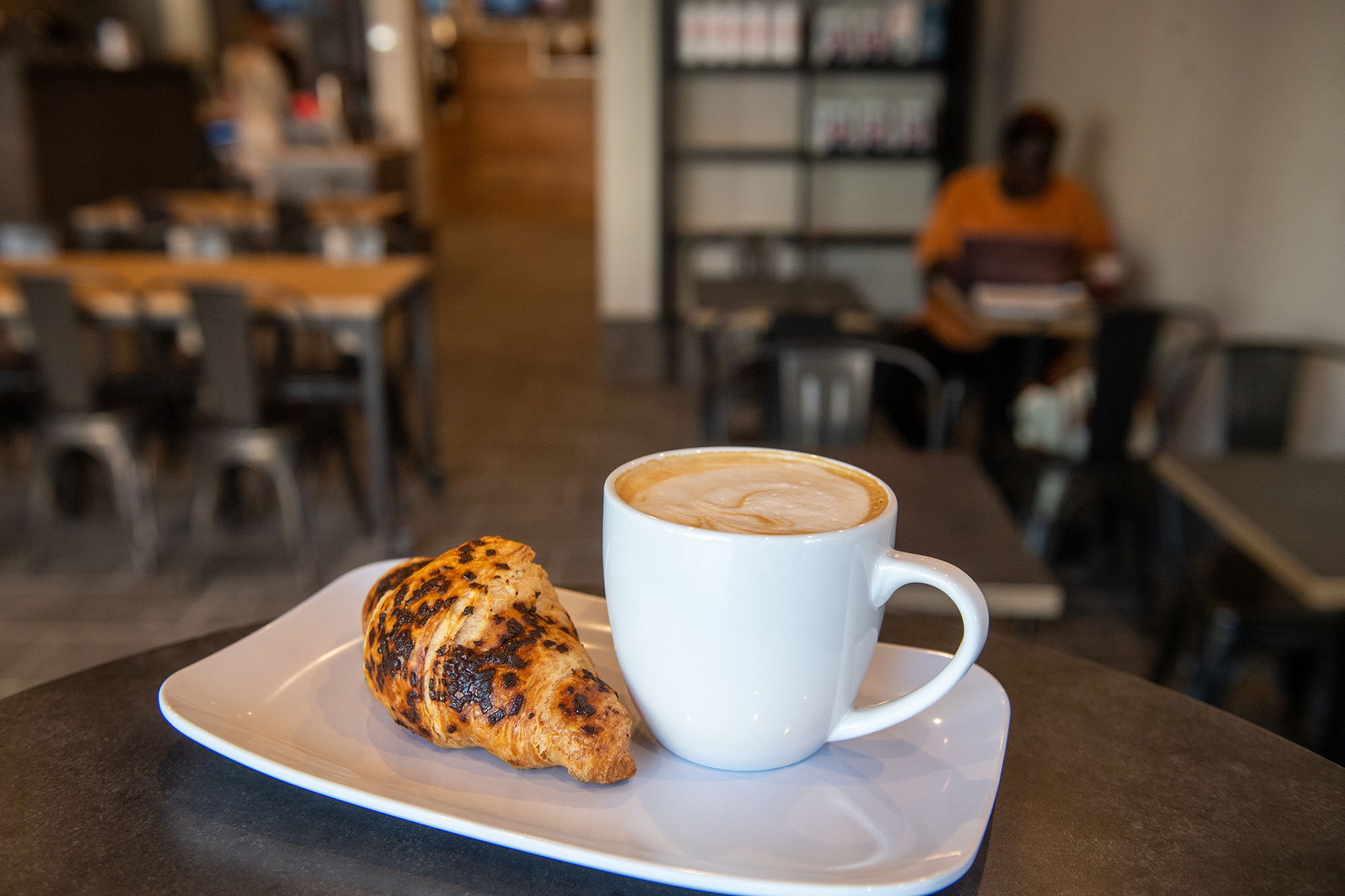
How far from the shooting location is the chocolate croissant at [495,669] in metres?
0.59

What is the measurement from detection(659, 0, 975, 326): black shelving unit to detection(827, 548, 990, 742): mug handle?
4.45 metres

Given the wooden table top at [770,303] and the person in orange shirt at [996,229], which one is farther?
the person in orange shirt at [996,229]

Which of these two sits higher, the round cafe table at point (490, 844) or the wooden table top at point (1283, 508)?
the round cafe table at point (490, 844)

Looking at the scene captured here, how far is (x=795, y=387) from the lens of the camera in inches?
96.5

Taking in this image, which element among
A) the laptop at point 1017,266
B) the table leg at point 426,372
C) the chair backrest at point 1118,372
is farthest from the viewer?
the table leg at point 426,372

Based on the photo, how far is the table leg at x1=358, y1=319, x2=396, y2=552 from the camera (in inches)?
125

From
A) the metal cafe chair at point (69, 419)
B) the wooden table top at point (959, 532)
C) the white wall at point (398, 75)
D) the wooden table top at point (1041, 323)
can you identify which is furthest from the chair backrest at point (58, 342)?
the white wall at point (398, 75)

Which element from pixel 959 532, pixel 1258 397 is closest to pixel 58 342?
pixel 959 532

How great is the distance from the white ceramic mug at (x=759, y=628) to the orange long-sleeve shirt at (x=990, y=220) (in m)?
3.48

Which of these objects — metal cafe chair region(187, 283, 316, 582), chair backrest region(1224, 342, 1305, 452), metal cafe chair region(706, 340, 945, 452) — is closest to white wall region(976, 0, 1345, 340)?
chair backrest region(1224, 342, 1305, 452)

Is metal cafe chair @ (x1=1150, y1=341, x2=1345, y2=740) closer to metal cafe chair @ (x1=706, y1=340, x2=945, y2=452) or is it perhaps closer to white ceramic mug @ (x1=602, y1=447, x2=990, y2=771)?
metal cafe chair @ (x1=706, y1=340, x2=945, y2=452)

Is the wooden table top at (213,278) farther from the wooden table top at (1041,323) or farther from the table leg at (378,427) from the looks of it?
the wooden table top at (1041,323)

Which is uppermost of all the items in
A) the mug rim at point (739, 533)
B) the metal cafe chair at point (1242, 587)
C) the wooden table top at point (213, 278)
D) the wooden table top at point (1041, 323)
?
the mug rim at point (739, 533)

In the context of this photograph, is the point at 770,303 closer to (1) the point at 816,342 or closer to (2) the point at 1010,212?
(2) the point at 1010,212
